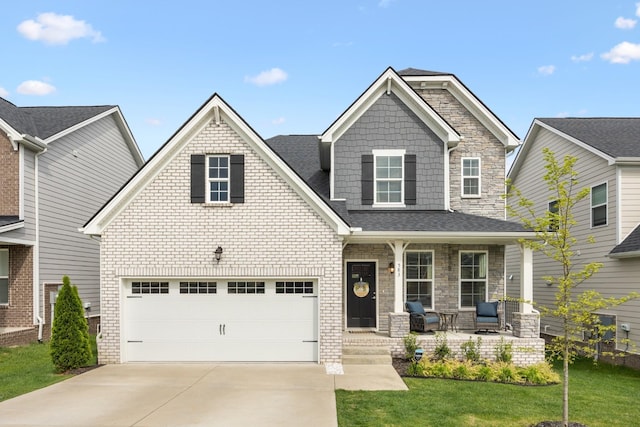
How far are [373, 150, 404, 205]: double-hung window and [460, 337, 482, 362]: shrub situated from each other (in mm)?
4487

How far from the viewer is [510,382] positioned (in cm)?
1170

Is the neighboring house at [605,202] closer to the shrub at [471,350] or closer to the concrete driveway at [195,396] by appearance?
the shrub at [471,350]

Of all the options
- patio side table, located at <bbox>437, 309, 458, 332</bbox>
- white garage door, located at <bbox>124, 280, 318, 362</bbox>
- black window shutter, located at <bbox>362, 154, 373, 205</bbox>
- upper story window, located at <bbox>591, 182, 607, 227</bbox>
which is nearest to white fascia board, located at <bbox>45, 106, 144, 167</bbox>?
white garage door, located at <bbox>124, 280, 318, 362</bbox>

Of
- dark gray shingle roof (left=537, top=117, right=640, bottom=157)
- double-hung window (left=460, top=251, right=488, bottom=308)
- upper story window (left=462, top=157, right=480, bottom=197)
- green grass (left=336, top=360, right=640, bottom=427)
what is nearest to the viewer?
green grass (left=336, top=360, right=640, bottom=427)

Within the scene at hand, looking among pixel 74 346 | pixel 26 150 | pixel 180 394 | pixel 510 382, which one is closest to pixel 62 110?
pixel 26 150

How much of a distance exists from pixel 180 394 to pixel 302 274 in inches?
168

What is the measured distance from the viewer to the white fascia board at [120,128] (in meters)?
18.4

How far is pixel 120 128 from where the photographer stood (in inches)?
931

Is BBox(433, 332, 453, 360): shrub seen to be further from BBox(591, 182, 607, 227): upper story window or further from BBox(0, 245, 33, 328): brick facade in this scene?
BBox(0, 245, 33, 328): brick facade

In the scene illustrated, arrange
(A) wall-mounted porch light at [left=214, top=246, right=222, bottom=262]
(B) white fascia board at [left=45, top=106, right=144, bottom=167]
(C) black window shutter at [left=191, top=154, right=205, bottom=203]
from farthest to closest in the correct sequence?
1. (B) white fascia board at [left=45, top=106, right=144, bottom=167]
2. (C) black window shutter at [left=191, top=154, right=205, bottom=203]
3. (A) wall-mounted porch light at [left=214, top=246, right=222, bottom=262]

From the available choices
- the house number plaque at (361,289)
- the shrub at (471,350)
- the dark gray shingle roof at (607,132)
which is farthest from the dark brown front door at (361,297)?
the dark gray shingle roof at (607,132)

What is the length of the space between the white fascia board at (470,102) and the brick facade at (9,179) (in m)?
12.5

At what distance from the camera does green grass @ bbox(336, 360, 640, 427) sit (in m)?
8.62

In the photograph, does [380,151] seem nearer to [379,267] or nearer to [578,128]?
[379,267]
